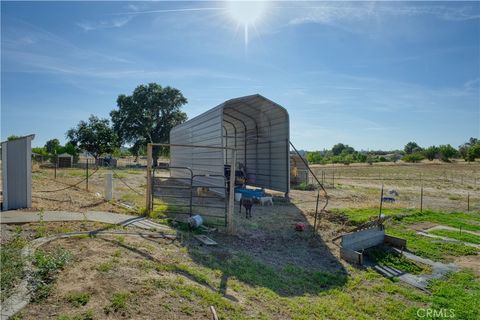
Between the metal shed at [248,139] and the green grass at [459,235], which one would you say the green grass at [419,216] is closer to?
the green grass at [459,235]

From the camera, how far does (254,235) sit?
813 cm

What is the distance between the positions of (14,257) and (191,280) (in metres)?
2.51

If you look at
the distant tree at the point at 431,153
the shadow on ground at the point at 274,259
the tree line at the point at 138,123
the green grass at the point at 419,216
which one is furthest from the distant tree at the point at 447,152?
the shadow on ground at the point at 274,259

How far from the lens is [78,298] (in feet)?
11.5

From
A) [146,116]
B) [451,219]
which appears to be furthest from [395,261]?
[146,116]

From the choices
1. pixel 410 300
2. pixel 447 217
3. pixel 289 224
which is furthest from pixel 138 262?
pixel 447 217

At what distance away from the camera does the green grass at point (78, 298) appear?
3418 mm

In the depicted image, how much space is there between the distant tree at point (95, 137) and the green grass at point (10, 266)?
131 feet

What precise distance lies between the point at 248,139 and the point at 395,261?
11.6 meters

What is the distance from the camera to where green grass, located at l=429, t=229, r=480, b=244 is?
27.4 feet

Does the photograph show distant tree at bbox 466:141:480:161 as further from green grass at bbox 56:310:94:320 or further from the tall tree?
green grass at bbox 56:310:94:320

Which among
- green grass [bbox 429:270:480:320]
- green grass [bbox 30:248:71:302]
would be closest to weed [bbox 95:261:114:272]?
green grass [bbox 30:248:71:302]

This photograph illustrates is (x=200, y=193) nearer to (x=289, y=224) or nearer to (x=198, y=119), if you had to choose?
(x=198, y=119)

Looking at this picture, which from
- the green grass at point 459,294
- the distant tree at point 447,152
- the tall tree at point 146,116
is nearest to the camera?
the green grass at point 459,294
